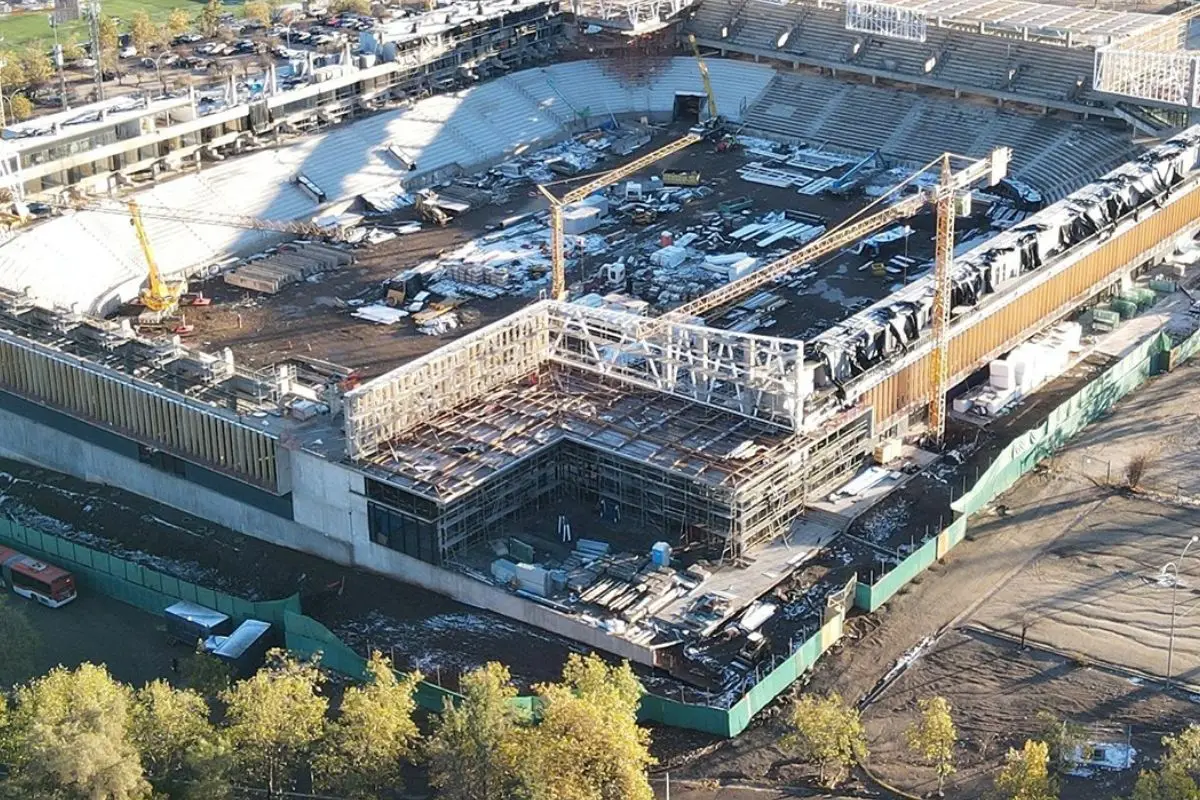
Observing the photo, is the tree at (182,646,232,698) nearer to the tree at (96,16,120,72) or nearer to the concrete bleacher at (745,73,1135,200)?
the concrete bleacher at (745,73,1135,200)

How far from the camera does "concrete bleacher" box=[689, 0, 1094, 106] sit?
293 ft

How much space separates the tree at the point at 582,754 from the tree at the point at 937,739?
271 inches

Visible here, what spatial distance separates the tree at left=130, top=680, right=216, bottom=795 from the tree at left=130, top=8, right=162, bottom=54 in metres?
78.8

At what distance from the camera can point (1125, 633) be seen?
49500 mm

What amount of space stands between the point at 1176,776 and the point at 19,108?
3057 inches

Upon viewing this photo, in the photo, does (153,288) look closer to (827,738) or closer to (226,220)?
(226,220)

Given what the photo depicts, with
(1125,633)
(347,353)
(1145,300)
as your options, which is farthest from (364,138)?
(1125,633)

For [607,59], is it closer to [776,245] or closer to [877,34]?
[877,34]

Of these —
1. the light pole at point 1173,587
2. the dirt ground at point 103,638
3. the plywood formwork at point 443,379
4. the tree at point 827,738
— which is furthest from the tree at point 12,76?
the light pole at point 1173,587

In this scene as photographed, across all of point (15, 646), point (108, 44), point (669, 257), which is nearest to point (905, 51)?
point (669, 257)

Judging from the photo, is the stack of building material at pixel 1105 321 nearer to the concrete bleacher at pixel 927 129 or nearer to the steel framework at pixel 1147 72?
the concrete bleacher at pixel 927 129

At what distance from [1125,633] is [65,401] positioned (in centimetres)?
3608

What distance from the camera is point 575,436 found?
54.7 metres

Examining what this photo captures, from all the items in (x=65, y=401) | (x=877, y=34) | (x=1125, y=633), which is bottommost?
(x=1125, y=633)
